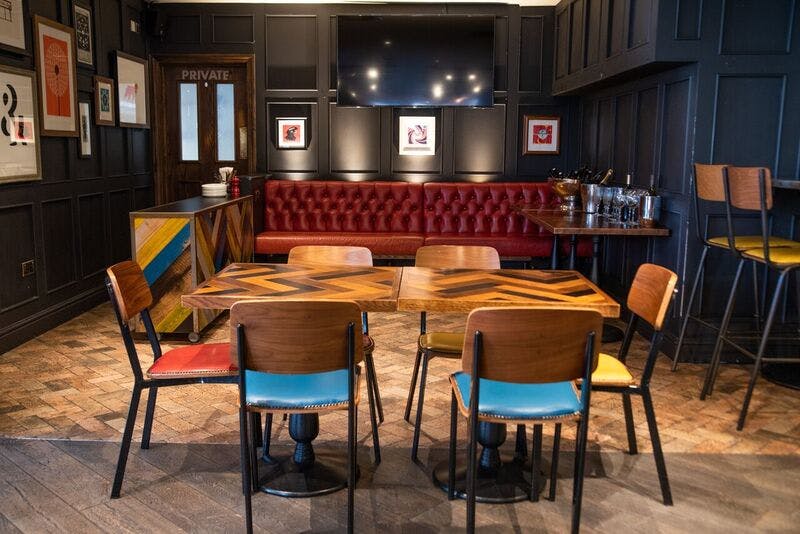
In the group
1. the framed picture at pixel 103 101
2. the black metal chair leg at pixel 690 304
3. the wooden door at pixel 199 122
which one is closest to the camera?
the black metal chair leg at pixel 690 304

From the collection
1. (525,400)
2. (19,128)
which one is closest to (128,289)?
(525,400)

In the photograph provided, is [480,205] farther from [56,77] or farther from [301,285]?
[301,285]

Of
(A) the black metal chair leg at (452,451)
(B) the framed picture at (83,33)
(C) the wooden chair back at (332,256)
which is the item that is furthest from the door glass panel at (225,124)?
(A) the black metal chair leg at (452,451)

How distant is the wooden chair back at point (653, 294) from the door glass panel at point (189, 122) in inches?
227

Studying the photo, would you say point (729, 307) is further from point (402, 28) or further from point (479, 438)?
point (402, 28)

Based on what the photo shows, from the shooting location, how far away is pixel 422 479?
3.08 m

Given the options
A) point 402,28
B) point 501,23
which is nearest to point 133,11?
point 402,28

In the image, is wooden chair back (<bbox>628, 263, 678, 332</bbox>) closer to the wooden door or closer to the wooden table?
the wooden table

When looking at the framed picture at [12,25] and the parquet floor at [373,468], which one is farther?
the framed picture at [12,25]

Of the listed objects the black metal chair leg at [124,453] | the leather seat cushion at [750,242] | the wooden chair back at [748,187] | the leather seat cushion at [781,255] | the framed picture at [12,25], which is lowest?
the black metal chair leg at [124,453]

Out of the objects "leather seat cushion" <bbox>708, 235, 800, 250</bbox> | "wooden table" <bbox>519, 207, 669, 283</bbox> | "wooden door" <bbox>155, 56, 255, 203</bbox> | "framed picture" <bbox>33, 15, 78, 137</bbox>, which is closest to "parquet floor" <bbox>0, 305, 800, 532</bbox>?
"leather seat cushion" <bbox>708, 235, 800, 250</bbox>

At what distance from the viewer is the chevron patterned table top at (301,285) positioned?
2.86 metres

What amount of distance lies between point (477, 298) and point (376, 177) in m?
5.07

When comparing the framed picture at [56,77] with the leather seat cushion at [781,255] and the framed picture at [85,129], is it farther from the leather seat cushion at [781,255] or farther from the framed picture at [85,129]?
Result: the leather seat cushion at [781,255]
